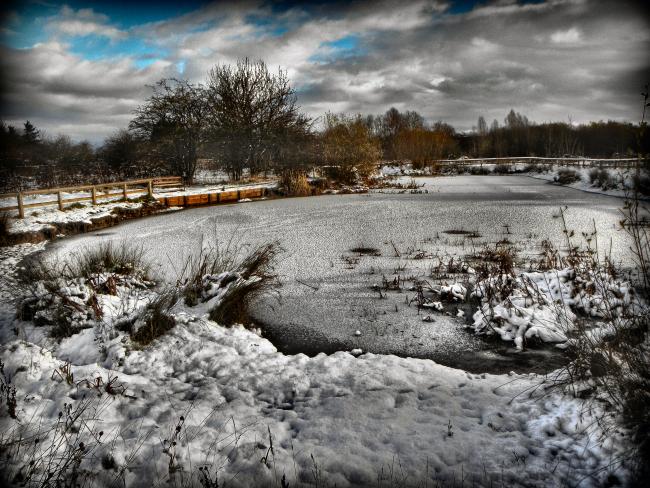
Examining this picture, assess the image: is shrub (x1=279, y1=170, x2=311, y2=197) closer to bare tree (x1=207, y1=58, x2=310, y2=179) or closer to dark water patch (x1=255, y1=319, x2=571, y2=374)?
bare tree (x1=207, y1=58, x2=310, y2=179)

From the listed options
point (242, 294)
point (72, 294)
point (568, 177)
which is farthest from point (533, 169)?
point (72, 294)

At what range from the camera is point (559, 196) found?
16469 millimetres

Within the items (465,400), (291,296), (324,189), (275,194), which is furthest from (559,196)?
(465,400)

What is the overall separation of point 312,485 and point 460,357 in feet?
7.79

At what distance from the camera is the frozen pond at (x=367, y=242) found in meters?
4.48

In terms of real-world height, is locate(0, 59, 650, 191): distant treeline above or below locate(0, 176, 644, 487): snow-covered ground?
above

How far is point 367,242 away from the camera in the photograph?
29.4ft

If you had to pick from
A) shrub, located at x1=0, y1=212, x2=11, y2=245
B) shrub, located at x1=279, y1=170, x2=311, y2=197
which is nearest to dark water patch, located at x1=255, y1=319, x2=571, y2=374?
shrub, located at x1=0, y1=212, x2=11, y2=245

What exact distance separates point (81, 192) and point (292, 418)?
19341mm

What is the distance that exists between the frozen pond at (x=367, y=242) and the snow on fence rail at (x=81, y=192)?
244cm

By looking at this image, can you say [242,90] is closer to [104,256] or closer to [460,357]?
[104,256]

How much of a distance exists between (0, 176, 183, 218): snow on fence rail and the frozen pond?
2436 mm

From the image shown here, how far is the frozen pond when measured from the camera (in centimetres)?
448

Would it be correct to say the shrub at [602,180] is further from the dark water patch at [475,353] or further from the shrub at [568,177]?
the dark water patch at [475,353]
